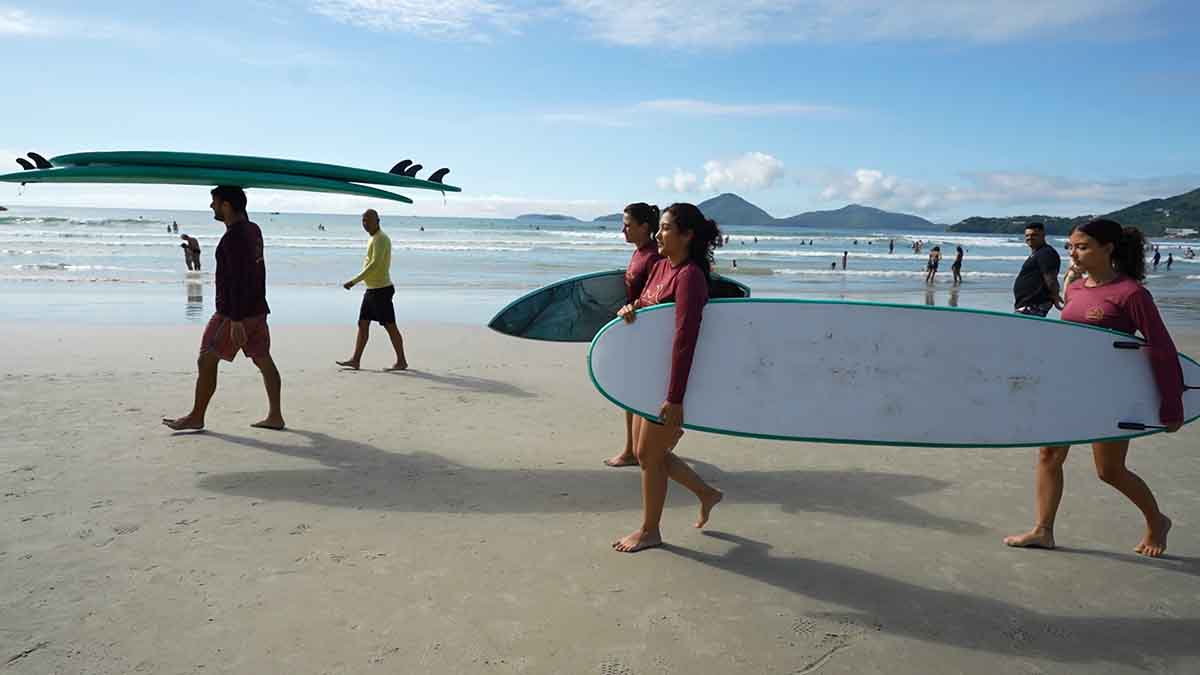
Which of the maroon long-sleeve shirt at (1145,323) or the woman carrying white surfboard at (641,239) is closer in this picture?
the maroon long-sleeve shirt at (1145,323)

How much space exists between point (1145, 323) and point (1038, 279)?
10.9 ft

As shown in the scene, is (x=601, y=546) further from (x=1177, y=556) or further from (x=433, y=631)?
(x=1177, y=556)

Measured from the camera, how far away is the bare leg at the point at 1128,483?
11.8ft

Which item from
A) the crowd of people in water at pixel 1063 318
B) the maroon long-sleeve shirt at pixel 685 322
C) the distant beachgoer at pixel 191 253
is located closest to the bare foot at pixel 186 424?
the crowd of people in water at pixel 1063 318

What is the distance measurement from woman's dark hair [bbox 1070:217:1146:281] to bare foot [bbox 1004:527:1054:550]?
49.8 inches

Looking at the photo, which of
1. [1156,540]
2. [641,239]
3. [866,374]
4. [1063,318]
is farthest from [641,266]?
[1156,540]

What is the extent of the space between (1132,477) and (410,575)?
324 cm

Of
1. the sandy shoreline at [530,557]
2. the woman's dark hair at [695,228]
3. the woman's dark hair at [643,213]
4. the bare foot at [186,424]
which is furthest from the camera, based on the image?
the bare foot at [186,424]

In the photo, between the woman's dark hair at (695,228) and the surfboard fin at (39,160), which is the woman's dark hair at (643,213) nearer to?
the woman's dark hair at (695,228)

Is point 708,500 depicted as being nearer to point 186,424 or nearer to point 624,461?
point 624,461

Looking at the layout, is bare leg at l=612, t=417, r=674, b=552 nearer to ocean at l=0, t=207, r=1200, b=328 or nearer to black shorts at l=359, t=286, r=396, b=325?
black shorts at l=359, t=286, r=396, b=325

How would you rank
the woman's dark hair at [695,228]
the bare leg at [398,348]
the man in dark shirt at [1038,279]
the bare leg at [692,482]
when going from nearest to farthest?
the woman's dark hair at [695,228] < the bare leg at [692,482] < the man in dark shirt at [1038,279] < the bare leg at [398,348]

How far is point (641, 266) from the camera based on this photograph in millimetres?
4625

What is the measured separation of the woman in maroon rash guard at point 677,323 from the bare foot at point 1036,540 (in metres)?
1.56
